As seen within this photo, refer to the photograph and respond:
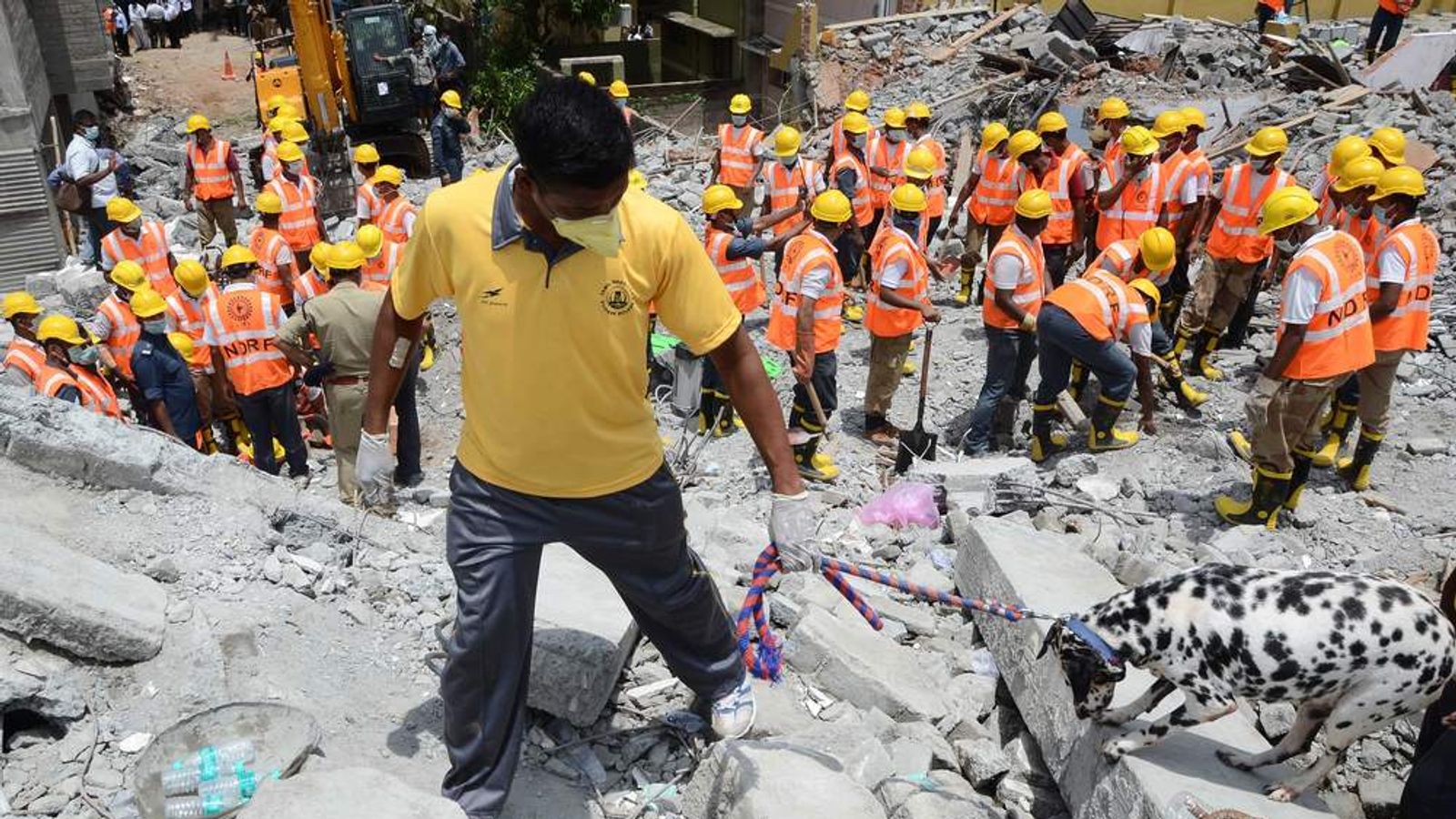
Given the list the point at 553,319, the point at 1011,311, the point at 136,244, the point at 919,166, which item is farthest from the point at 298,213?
the point at 553,319

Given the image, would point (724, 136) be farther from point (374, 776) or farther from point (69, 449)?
point (374, 776)

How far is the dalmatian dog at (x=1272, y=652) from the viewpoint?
10.5ft

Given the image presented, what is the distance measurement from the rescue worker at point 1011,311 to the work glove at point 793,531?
422 centimetres

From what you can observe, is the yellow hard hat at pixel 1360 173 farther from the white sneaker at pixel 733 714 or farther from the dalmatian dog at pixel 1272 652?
the white sneaker at pixel 733 714

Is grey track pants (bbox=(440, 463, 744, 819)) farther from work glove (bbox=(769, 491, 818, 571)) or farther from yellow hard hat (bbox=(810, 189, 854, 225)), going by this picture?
yellow hard hat (bbox=(810, 189, 854, 225))

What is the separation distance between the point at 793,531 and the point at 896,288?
429 cm

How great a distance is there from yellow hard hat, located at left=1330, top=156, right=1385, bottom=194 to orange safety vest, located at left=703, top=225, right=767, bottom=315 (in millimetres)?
3753

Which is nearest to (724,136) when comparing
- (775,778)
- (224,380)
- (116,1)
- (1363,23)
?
(224,380)

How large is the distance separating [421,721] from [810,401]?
3.91m

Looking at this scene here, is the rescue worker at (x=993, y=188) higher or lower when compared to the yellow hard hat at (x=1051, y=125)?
lower

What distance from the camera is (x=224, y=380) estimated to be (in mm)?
7031

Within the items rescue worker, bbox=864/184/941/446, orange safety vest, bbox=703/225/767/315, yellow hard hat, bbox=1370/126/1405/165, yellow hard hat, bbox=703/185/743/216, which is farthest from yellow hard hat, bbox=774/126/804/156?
yellow hard hat, bbox=1370/126/1405/165

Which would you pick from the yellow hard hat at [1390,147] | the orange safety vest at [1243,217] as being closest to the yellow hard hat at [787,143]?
the orange safety vest at [1243,217]

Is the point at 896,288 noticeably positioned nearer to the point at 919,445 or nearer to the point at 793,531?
the point at 919,445
